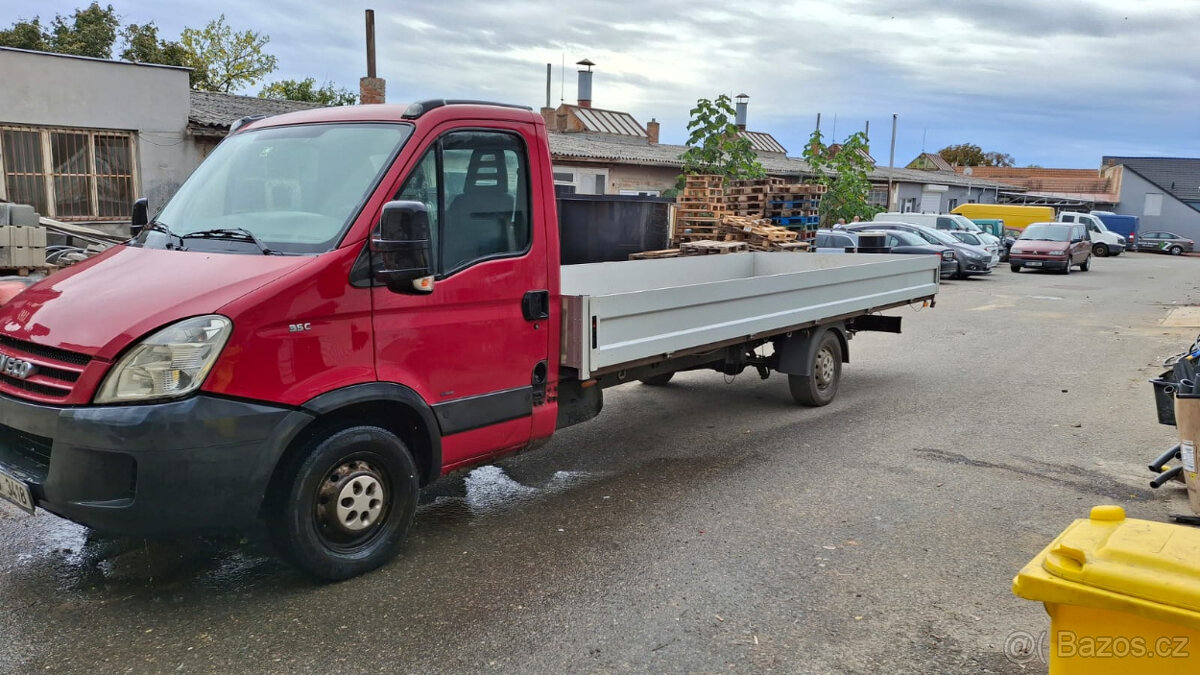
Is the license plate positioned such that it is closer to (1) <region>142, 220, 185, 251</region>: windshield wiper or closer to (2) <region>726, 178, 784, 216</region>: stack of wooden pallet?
(1) <region>142, 220, 185, 251</region>: windshield wiper

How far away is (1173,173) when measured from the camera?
63500 millimetres

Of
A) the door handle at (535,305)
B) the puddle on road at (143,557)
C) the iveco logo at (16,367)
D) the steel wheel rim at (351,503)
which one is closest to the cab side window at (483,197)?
the door handle at (535,305)

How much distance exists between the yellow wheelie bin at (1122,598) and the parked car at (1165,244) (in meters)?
53.8

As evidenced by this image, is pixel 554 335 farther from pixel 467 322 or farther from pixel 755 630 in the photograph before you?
pixel 755 630

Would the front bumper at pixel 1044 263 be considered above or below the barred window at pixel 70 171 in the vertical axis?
below

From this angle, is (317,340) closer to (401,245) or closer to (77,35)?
(401,245)

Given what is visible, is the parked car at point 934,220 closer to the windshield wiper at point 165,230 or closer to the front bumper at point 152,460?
the windshield wiper at point 165,230

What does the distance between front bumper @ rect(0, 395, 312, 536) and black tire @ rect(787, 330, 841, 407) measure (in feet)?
17.8

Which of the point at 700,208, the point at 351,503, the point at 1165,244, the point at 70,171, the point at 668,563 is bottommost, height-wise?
the point at 668,563

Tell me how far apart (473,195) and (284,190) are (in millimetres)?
961

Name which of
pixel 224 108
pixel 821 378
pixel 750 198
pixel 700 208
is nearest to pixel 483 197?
pixel 821 378

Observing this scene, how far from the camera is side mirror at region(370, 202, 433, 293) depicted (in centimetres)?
402

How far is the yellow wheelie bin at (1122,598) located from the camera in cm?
242

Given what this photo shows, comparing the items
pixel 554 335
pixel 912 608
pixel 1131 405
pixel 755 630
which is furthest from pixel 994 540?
pixel 1131 405
